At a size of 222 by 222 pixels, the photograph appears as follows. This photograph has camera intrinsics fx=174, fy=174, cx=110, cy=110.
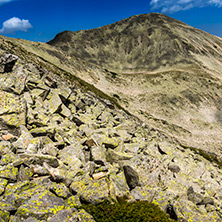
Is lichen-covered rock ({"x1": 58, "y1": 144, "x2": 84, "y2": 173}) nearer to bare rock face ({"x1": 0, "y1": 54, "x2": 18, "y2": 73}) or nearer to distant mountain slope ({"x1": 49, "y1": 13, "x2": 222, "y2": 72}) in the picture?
bare rock face ({"x1": 0, "y1": 54, "x2": 18, "y2": 73})

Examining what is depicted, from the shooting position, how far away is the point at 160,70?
100 metres

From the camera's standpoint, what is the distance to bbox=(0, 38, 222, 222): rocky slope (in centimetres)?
758

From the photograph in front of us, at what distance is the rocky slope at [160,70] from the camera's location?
53.3 meters

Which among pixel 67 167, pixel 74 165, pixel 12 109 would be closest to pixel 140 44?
pixel 12 109

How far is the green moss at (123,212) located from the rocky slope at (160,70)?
34.2m

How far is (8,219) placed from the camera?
6461mm

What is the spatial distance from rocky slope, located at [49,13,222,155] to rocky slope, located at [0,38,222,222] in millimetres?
29969

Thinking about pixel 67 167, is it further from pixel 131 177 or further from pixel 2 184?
pixel 131 177

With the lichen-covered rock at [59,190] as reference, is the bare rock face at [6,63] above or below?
above

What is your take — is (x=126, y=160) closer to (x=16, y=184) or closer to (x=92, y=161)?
(x=92, y=161)

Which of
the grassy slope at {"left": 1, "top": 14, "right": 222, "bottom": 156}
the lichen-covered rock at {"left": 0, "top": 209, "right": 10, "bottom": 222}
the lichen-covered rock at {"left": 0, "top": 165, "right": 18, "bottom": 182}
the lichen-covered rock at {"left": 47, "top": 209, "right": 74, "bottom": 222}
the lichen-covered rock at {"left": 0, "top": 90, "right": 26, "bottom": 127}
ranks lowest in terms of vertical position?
the lichen-covered rock at {"left": 0, "top": 209, "right": 10, "bottom": 222}

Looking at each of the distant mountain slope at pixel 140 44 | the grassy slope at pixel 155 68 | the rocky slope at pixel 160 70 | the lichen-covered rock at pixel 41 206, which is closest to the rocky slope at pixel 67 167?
the lichen-covered rock at pixel 41 206

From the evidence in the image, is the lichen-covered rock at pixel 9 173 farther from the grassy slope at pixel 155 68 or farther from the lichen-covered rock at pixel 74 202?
the grassy slope at pixel 155 68

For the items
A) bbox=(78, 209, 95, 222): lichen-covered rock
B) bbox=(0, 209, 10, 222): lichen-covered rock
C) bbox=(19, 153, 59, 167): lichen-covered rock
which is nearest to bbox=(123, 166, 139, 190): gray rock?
bbox=(78, 209, 95, 222): lichen-covered rock
